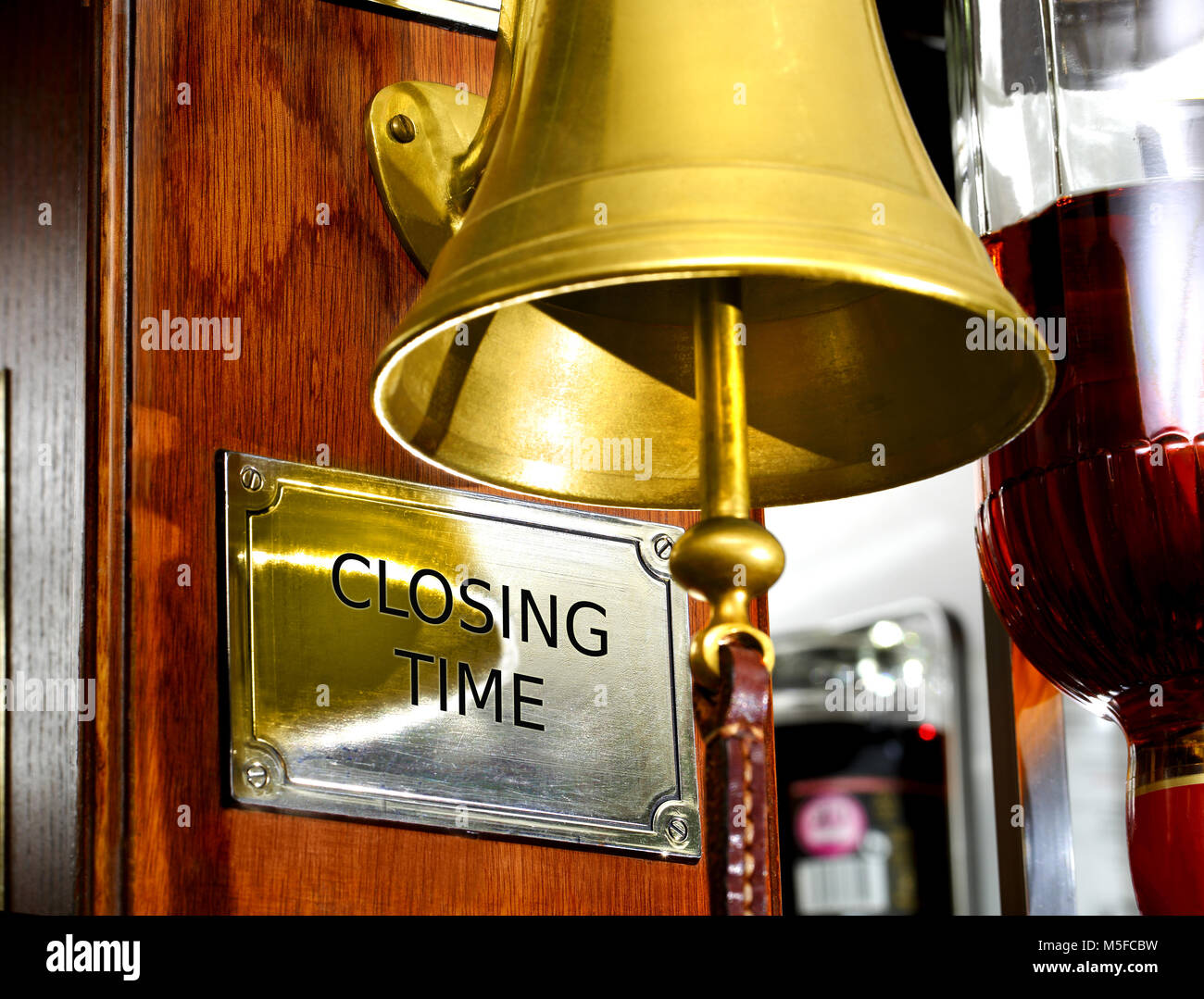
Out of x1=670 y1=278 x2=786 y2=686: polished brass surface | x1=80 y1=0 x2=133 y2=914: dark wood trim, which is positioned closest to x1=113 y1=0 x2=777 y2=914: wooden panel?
x1=80 y1=0 x2=133 y2=914: dark wood trim

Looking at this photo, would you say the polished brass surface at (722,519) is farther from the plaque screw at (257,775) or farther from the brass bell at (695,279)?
the plaque screw at (257,775)

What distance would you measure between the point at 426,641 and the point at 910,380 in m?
0.21

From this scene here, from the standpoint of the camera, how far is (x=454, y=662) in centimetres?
63

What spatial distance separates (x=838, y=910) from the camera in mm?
3182

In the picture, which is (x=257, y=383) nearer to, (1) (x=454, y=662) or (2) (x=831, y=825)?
(1) (x=454, y=662)

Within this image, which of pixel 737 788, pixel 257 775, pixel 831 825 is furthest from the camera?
pixel 831 825

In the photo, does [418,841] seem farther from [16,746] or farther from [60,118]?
[60,118]

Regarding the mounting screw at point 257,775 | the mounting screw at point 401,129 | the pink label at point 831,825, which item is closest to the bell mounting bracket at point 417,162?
the mounting screw at point 401,129

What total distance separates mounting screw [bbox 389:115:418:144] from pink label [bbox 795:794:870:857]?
2764 mm

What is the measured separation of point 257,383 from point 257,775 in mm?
151

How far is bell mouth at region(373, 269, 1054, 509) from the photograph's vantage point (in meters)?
0.60

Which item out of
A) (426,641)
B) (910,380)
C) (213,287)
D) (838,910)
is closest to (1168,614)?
(910,380)

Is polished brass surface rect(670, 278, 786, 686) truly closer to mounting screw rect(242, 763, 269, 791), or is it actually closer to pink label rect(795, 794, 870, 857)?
mounting screw rect(242, 763, 269, 791)

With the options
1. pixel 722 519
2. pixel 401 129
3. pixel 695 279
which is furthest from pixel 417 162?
pixel 722 519
